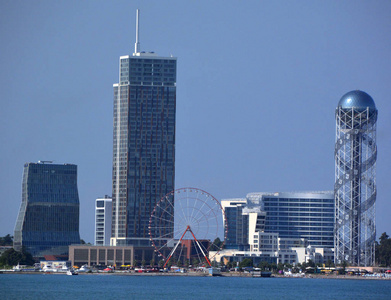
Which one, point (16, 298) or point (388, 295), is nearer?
point (16, 298)

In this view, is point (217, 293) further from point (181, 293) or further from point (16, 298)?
point (16, 298)

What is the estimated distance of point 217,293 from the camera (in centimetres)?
19388

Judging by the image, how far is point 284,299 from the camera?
182000mm

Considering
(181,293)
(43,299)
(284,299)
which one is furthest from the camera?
(181,293)

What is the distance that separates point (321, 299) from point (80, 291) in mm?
43085

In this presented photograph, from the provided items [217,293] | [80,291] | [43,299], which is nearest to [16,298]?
[43,299]

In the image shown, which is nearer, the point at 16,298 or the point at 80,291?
the point at 16,298

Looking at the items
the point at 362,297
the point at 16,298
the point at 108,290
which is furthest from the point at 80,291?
Answer: the point at 362,297

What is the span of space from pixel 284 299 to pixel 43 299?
4020cm

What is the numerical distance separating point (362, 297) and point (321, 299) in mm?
10386

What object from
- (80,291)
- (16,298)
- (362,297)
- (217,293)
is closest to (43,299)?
(16,298)

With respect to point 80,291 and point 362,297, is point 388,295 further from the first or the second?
point 80,291

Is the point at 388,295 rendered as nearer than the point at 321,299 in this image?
No

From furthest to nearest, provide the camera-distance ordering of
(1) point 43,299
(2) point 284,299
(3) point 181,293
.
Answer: (3) point 181,293 < (2) point 284,299 < (1) point 43,299
